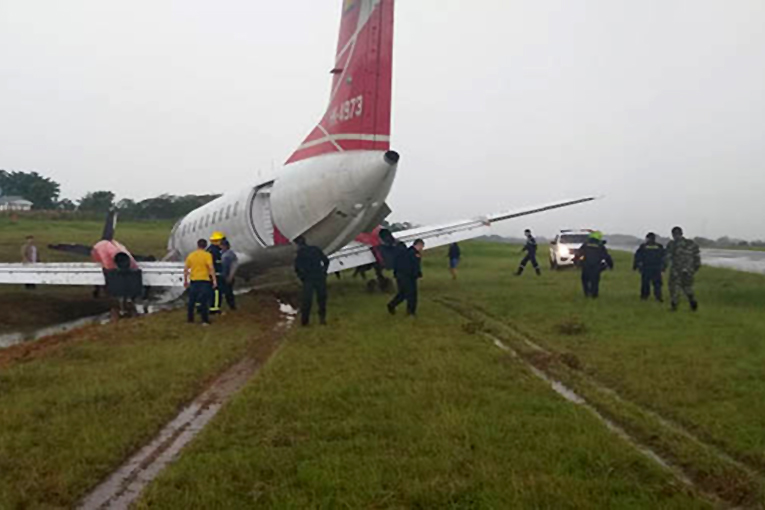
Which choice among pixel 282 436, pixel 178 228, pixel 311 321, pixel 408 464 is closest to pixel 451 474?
pixel 408 464

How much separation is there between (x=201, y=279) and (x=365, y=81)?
16.6ft

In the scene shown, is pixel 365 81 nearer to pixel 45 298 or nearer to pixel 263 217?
pixel 263 217

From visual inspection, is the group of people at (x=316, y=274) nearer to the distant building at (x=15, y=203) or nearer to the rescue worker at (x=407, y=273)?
the rescue worker at (x=407, y=273)

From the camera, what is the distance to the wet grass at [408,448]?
4.58 m

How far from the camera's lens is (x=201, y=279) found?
13.7 metres

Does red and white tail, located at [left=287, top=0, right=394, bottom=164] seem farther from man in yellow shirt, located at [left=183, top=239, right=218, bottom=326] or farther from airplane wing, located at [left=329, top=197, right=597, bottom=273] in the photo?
airplane wing, located at [left=329, top=197, right=597, bottom=273]

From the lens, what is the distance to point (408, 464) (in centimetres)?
520

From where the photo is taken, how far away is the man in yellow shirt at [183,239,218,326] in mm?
13641

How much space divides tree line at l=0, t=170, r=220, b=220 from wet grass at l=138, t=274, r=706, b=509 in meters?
72.2

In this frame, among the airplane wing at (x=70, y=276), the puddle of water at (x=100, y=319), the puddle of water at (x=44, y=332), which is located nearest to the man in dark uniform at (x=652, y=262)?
the puddle of water at (x=100, y=319)

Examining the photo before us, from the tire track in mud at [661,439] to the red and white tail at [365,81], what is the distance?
6021 millimetres

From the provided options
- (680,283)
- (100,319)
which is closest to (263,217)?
(100,319)

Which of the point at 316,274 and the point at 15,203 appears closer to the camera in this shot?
Result: the point at 316,274

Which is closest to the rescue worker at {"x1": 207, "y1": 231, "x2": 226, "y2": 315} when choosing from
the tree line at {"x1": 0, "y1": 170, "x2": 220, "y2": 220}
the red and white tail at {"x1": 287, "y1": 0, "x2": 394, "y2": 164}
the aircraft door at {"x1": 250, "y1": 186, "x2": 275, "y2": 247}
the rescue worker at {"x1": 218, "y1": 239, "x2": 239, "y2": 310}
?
the rescue worker at {"x1": 218, "y1": 239, "x2": 239, "y2": 310}
